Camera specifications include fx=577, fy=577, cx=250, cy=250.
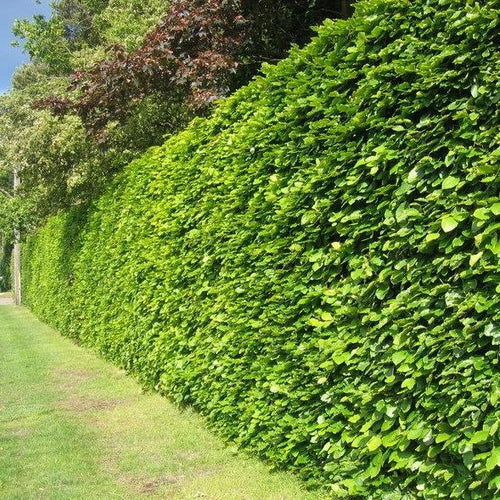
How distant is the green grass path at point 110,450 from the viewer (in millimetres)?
4590

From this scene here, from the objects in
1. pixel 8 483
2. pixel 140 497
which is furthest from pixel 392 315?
pixel 8 483

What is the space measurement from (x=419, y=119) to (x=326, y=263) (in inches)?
45.4

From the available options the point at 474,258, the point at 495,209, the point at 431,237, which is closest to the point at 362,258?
the point at 431,237

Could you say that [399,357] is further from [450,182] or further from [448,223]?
[450,182]

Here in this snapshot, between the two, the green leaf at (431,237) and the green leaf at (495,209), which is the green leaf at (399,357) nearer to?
the green leaf at (431,237)

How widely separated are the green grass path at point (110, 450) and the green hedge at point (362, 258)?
0.96ft

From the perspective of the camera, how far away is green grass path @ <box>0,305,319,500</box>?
15.1 ft

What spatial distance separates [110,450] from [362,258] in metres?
3.47

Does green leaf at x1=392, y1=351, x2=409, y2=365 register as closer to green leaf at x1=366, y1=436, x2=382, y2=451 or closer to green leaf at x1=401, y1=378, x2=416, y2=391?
green leaf at x1=401, y1=378, x2=416, y2=391

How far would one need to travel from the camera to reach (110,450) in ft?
→ 18.6

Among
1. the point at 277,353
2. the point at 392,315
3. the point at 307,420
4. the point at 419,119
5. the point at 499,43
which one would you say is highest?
the point at 499,43

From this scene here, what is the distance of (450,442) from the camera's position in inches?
116

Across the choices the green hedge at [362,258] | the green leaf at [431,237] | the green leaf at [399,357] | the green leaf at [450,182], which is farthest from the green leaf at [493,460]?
the green leaf at [450,182]

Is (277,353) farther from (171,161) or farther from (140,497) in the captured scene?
(171,161)
